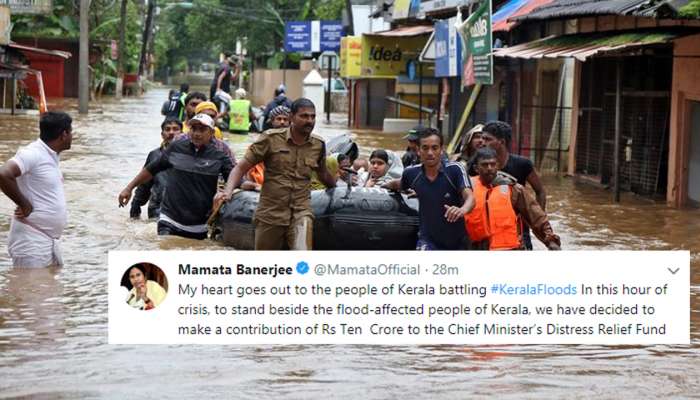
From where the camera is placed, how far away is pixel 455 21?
92.4 ft

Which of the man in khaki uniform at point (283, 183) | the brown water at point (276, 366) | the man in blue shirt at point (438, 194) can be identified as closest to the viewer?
the brown water at point (276, 366)

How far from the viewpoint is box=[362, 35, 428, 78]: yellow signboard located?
39000mm

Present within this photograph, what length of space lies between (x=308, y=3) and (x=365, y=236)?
211ft

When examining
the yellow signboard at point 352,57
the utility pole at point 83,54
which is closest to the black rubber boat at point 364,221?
the yellow signboard at point 352,57

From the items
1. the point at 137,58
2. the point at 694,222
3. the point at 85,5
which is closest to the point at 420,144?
the point at 694,222

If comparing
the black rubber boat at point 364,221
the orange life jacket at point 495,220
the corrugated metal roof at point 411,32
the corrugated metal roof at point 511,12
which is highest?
the corrugated metal roof at point 411,32

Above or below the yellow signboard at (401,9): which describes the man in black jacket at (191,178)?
below

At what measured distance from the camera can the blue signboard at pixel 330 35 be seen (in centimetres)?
6028

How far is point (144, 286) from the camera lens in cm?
632

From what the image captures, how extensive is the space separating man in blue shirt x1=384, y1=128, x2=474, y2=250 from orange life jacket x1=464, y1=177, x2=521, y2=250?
93 millimetres

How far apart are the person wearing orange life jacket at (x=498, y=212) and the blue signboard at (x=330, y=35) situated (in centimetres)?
5174
